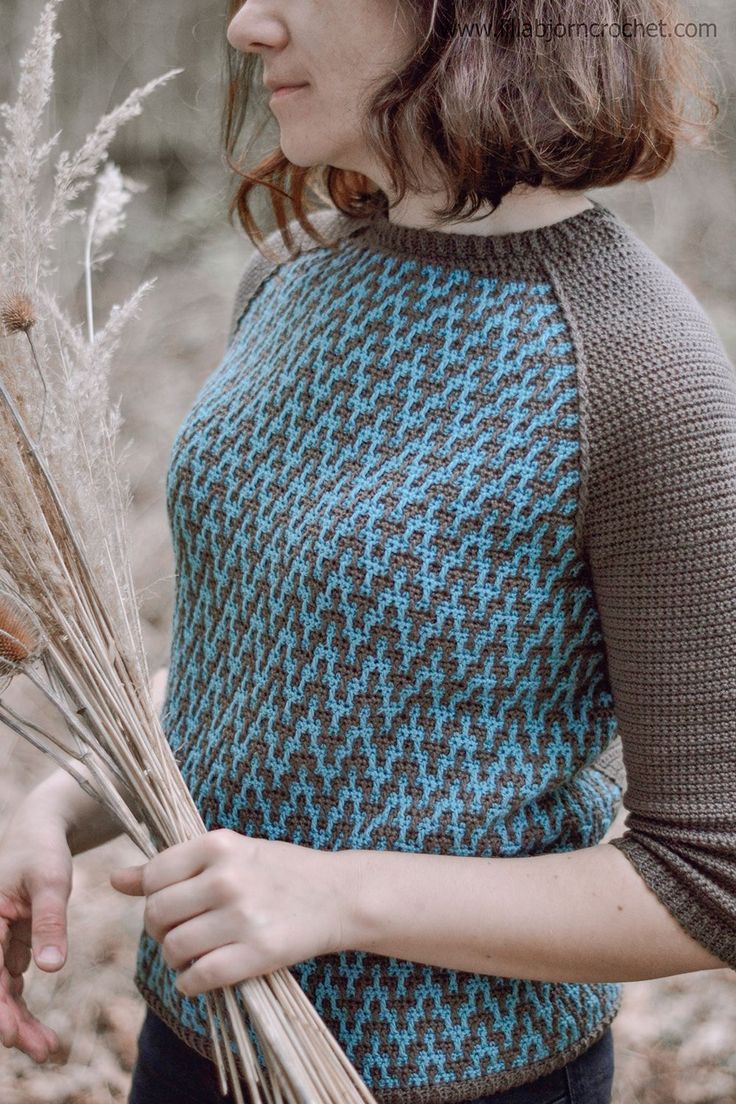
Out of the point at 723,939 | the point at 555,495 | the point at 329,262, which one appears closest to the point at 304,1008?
the point at 723,939

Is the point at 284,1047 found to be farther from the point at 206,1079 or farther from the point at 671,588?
the point at 671,588

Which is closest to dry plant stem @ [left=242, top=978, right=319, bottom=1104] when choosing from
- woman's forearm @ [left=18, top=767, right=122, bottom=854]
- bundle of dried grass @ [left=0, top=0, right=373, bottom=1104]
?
bundle of dried grass @ [left=0, top=0, right=373, bottom=1104]

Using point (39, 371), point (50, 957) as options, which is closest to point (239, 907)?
point (50, 957)

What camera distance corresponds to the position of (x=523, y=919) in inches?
36.1

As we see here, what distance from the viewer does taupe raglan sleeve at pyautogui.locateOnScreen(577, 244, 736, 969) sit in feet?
2.88

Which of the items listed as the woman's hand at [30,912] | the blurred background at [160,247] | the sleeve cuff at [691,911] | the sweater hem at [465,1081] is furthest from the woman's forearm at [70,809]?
the blurred background at [160,247]

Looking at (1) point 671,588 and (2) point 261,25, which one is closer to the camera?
(1) point 671,588

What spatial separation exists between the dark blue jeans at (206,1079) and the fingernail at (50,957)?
0.23 meters

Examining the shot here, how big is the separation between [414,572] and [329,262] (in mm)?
453

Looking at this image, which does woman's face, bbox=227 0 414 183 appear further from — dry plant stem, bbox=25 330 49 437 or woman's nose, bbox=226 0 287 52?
dry plant stem, bbox=25 330 49 437

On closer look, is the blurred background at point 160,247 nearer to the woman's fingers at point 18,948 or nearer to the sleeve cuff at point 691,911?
the woman's fingers at point 18,948

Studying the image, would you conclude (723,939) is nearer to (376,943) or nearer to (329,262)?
(376,943)

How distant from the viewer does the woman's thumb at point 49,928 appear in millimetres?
963

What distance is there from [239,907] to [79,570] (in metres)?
0.33
